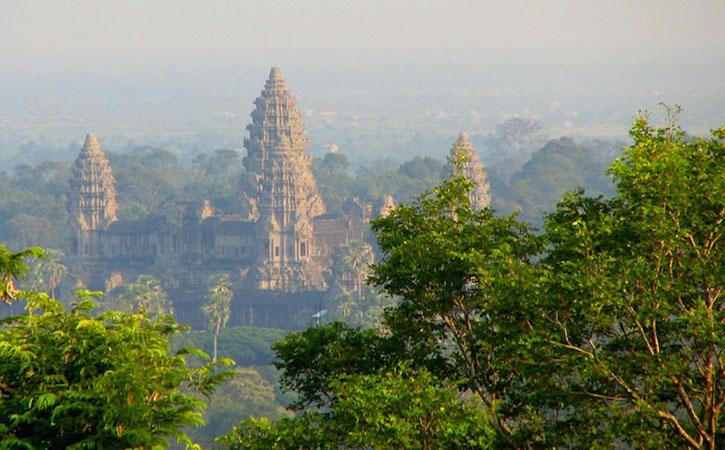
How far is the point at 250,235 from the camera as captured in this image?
116750 mm

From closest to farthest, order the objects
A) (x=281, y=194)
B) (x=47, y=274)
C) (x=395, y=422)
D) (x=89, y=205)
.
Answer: (x=395, y=422) → (x=47, y=274) → (x=281, y=194) → (x=89, y=205)

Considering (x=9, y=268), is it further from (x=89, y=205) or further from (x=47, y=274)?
(x=89, y=205)

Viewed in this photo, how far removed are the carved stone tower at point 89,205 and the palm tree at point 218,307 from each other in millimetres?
16809

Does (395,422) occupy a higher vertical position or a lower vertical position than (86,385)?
lower

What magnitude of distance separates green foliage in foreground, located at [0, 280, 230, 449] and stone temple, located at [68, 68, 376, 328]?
87193mm

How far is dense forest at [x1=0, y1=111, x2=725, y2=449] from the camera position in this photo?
20.4 meters

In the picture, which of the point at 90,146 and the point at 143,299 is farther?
the point at 90,146

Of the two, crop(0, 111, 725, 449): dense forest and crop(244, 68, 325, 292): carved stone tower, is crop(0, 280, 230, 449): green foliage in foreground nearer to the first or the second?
crop(0, 111, 725, 449): dense forest

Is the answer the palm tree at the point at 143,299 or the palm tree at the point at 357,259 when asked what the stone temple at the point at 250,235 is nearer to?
the palm tree at the point at 357,259

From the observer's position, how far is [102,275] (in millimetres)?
120562

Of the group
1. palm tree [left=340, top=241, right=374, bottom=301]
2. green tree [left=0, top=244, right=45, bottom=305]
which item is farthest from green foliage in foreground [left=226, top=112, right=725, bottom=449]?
palm tree [left=340, top=241, right=374, bottom=301]

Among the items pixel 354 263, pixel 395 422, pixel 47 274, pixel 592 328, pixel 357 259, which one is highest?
pixel 592 328

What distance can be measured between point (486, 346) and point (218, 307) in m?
79.7

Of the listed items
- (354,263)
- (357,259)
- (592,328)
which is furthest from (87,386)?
→ (354,263)
